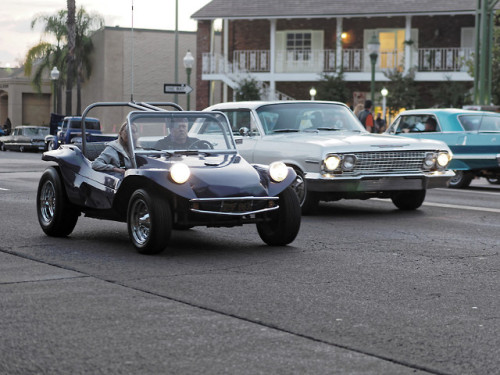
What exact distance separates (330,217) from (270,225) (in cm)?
332

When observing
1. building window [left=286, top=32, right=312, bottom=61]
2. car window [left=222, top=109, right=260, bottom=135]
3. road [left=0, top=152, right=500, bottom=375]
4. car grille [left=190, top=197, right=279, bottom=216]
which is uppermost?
building window [left=286, top=32, right=312, bottom=61]

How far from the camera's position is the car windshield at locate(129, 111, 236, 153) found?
10.0 meters

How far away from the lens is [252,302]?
687 centimetres

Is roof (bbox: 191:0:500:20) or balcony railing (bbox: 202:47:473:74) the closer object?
roof (bbox: 191:0:500:20)

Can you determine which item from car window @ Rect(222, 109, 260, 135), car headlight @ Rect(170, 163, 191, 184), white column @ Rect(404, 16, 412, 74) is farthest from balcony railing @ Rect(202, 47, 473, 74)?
car headlight @ Rect(170, 163, 191, 184)

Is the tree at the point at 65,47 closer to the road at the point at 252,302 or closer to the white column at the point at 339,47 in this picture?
the white column at the point at 339,47

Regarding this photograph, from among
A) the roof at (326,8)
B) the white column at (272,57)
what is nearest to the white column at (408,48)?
the roof at (326,8)

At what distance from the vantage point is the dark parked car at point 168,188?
9.09 metres

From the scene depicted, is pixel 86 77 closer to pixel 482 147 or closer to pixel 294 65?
pixel 294 65

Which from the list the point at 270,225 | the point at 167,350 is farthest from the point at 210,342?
the point at 270,225

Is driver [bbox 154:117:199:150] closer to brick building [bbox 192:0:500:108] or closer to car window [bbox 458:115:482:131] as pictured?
car window [bbox 458:115:482:131]

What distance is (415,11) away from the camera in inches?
1608

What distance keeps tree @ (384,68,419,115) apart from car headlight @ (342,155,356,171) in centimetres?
2776

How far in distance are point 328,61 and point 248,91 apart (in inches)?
173
